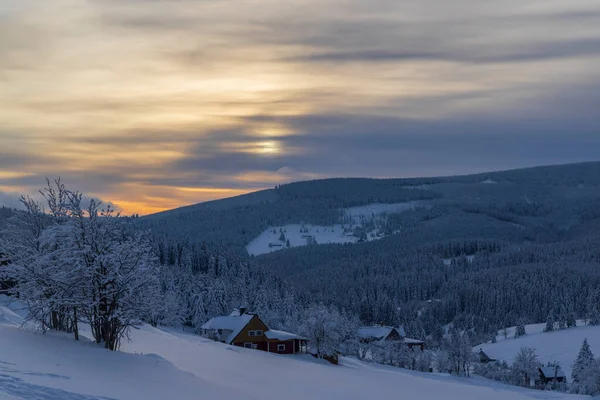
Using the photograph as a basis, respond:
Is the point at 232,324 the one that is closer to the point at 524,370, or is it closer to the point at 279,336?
the point at 279,336

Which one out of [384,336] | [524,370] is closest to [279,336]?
[524,370]

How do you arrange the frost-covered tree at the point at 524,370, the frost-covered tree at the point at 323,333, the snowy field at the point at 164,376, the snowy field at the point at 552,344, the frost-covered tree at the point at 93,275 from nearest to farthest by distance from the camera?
the snowy field at the point at 164,376 → the frost-covered tree at the point at 93,275 → the frost-covered tree at the point at 323,333 → the frost-covered tree at the point at 524,370 → the snowy field at the point at 552,344

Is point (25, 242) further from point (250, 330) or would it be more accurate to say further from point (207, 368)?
point (250, 330)

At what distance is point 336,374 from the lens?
48.3m

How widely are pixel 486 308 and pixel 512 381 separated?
10114cm

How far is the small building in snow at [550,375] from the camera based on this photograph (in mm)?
94188

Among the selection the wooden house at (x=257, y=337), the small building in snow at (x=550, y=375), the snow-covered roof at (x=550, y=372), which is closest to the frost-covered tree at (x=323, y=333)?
the wooden house at (x=257, y=337)

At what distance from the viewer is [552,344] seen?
13125cm

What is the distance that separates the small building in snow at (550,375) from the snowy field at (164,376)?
49.8 meters

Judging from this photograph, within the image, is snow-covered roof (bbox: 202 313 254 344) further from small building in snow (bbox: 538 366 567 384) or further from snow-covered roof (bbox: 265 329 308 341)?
small building in snow (bbox: 538 366 567 384)

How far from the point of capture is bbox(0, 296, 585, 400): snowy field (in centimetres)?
2436

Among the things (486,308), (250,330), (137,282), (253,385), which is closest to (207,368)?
(253,385)

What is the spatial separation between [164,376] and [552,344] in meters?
116

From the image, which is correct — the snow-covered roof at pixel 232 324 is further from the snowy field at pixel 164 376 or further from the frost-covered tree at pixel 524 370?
the frost-covered tree at pixel 524 370
